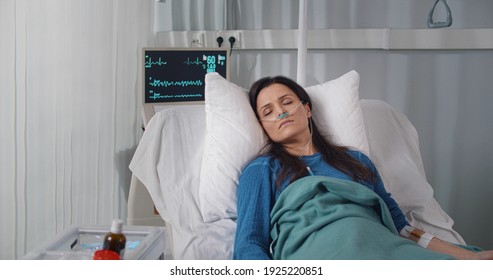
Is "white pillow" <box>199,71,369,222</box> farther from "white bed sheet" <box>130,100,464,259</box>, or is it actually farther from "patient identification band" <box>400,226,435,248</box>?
"patient identification band" <box>400,226,435,248</box>

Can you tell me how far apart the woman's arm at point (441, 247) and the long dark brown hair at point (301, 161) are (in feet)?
0.59

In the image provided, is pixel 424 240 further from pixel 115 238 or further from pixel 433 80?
pixel 433 80

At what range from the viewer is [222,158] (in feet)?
5.32

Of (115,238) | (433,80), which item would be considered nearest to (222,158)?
(115,238)

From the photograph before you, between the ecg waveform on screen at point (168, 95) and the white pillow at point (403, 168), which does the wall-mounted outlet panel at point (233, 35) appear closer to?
the ecg waveform on screen at point (168, 95)

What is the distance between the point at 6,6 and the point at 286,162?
921mm

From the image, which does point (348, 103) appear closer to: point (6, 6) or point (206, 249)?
point (206, 249)

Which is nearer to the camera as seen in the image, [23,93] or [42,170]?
[23,93]

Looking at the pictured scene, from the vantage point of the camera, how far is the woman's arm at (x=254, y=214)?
1.35 m

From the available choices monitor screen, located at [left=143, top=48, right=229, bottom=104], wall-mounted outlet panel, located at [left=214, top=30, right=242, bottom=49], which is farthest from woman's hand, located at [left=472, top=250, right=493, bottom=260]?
wall-mounted outlet panel, located at [left=214, top=30, right=242, bottom=49]

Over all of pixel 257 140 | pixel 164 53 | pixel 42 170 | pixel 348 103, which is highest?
pixel 164 53

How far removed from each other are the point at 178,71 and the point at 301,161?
3.34 feet

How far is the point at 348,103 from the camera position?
178 centimetres
